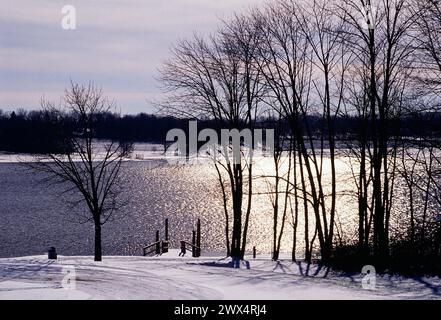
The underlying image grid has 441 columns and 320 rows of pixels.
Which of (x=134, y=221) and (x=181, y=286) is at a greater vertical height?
(x=181, y=286)

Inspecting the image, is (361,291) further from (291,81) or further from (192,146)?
(192,146)

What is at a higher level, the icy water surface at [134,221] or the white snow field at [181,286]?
the white snow field at [181,286]

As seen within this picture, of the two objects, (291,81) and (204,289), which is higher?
(291,81)

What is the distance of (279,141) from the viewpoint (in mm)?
34188

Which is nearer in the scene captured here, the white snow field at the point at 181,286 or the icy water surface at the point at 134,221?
the white snow field at the point at 181,286

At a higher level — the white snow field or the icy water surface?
the white snow field

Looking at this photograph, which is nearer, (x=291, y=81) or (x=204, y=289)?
(x=204, y=289)

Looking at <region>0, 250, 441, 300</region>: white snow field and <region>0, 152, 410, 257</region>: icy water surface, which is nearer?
<region>0, 250, 441, 300</region>: white snow field

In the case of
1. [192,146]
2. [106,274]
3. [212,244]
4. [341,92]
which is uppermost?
[341,92]

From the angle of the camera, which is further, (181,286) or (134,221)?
(134,221)

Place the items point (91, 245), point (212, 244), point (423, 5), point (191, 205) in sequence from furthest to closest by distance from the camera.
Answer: point (191, 205), point (212, 244), point (91, 245), point (423, 5)
